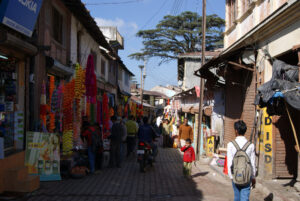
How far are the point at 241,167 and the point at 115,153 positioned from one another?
6368 mm

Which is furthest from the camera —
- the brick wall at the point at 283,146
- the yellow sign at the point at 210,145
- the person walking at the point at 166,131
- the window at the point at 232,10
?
the person walking at the point at 166,131

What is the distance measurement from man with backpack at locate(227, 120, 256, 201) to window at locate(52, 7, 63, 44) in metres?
7.72

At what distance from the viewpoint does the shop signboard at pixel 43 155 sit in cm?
711

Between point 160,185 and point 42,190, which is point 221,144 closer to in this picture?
point 160,185

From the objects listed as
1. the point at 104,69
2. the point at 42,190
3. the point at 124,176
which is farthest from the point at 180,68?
the point at 42,190

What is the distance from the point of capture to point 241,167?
4.61m

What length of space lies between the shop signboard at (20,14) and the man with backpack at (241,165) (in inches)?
198

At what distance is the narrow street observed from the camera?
21.3ft

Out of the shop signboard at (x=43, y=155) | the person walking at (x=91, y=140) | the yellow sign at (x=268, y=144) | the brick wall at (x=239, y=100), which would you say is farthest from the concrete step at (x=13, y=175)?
the brick wall at (x=239, y=100)

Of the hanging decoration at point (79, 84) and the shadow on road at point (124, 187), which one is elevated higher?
the hanging decoration at point (79, 84)

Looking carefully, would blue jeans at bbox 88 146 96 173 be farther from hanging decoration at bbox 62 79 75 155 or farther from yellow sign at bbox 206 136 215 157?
yellow sign at bbox 206 136 215 157

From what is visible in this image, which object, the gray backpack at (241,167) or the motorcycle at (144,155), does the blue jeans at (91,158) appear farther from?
the gray backpack at (241,167)

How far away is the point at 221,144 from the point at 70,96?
6.61 meters

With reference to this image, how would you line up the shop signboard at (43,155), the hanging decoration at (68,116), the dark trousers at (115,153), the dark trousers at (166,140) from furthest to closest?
the dark trousers at (166,140) → the dark trousers at (115,153) → the hanging decoration at (68,116) → the shop signboard at (43,155)
